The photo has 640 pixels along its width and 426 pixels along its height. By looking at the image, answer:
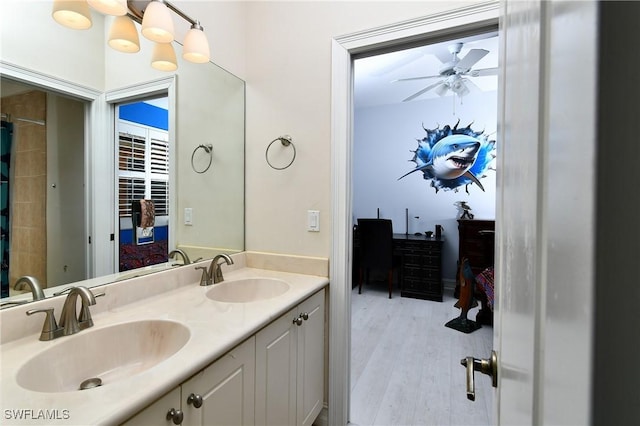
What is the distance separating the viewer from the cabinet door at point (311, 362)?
142 centimetres

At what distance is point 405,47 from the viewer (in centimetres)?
158

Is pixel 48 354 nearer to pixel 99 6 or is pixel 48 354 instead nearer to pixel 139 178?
pixel 139 178

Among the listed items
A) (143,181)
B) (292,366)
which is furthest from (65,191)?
(292,366)

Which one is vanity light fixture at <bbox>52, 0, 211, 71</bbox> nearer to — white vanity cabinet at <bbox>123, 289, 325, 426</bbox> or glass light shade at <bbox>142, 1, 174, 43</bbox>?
glass light shade at <bbox>142, 1, 174, 43</bbox>

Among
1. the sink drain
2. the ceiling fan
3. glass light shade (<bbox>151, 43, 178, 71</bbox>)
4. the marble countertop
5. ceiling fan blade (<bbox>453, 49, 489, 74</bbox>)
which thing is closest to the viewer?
the marble countertop

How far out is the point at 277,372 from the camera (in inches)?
48.1

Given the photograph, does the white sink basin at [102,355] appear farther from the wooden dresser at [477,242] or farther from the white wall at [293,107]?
the wooden dresser at [477,242]

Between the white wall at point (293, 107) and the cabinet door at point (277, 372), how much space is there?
547 millimetres

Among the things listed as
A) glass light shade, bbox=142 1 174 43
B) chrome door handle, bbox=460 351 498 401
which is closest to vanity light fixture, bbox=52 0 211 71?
glass light shade, bbox=142 1 174 43

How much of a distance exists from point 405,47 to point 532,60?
1.45 meters

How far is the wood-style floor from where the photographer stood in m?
1.77

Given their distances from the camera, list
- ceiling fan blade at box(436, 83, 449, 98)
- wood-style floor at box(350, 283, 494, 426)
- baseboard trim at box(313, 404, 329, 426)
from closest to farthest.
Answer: baseboard trim at box(313, 404, 329, 426), wood-style floor at box(350, 283, 494, 426), ceiling fan blade at box(436, 83, 449, 98)

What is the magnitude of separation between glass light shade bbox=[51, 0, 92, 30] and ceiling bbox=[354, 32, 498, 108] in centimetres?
185

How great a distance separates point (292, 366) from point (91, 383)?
0.74 metres
